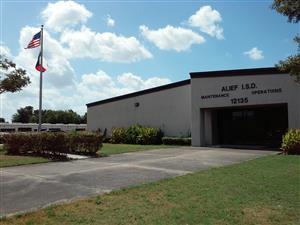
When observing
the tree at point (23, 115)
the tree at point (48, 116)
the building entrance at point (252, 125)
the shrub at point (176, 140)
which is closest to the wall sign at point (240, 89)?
the building entrance at point (252, 125)

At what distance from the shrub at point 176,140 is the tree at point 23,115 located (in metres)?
87.7

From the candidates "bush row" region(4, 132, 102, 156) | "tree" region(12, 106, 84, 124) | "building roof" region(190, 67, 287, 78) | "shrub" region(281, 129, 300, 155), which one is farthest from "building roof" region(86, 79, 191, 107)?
"tree" region(12, 106, 84, 124)

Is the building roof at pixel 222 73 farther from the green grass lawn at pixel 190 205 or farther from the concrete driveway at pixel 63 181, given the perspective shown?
the green grass lawn at pixel 190 205

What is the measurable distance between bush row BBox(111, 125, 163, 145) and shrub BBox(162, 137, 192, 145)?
3.91 ft

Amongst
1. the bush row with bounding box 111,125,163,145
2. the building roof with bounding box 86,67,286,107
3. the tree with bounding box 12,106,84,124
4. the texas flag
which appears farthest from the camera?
the tree with bounding box 12,106,84,124

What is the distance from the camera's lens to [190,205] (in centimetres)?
624

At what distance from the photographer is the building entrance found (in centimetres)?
2362

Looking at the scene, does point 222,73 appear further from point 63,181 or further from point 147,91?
point 63,181

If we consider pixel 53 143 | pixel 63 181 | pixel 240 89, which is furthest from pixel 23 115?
pixel 63 181

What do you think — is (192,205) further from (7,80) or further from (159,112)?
(159,112)

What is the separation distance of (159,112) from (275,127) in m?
9.72

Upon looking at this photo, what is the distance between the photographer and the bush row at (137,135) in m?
27.2

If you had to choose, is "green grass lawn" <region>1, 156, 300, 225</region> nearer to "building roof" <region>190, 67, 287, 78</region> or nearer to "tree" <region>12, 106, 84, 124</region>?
"building roof" <region>190, 67, 287, 78</region>

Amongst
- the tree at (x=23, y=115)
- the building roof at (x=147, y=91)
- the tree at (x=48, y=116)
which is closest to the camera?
the building roof at (x=147, y=91)
